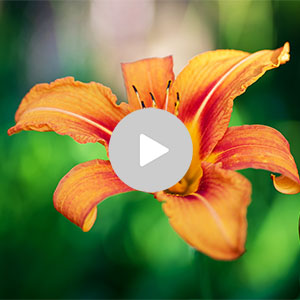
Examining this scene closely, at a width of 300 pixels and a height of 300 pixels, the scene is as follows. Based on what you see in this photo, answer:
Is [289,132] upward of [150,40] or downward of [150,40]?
downward

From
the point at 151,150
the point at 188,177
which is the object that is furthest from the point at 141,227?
the point at 151,150

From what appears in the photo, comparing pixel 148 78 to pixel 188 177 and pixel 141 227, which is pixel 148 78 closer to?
pixel 188 177

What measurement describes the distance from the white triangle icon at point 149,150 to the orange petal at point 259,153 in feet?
0.37

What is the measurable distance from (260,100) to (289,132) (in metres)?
0.13

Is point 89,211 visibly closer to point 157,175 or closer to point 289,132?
point 157,175

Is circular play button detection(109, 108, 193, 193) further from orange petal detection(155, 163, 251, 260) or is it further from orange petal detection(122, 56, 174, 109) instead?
orange petal detection(122, 56, 174, 109)

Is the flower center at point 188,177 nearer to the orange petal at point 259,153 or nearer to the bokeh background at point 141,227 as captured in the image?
the orange petal at point 259,153

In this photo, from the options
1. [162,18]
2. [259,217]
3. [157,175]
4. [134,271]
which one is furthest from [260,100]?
[157,175]

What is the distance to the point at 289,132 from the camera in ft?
3.45

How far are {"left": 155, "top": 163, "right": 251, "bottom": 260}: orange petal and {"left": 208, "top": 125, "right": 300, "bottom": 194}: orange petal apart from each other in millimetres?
50

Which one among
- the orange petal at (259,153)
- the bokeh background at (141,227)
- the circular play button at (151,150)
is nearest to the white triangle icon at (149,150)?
the circular play button at (151,150)

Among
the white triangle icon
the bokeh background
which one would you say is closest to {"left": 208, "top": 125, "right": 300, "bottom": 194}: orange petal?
the white triangle icon

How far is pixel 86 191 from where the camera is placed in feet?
1.46

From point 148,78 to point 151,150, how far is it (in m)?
0.23
